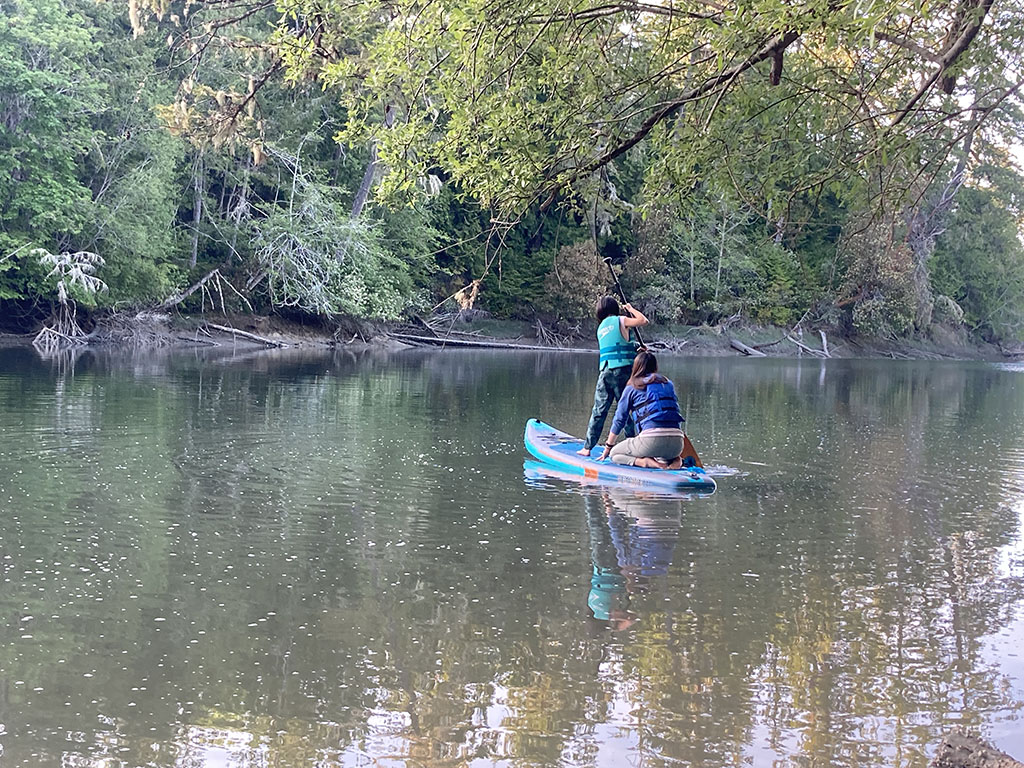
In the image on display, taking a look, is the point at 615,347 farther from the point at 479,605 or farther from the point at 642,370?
the point at 479,605

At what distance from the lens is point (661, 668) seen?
5.53m

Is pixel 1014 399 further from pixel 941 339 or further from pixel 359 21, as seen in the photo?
pixel 941 339

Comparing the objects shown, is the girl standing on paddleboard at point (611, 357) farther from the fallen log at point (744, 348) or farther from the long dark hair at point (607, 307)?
the fallen log at point (744, 348)

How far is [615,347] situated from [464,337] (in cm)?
3386

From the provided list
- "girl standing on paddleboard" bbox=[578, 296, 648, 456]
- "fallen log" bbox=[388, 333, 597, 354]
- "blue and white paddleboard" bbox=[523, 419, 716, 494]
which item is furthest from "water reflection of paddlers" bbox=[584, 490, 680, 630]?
"fallen log" bbox=[388, 333, 597, 354]

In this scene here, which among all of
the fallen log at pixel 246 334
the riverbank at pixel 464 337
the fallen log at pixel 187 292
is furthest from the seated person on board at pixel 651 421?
the fallen log at pixel 246 334

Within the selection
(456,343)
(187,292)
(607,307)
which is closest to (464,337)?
(456,343)

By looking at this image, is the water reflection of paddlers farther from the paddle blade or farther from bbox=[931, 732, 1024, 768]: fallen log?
bbox=[931, 732, 1024, 768]: fallen log

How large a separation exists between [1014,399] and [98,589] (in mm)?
24178

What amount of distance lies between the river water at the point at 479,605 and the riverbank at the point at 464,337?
2316 centimetres

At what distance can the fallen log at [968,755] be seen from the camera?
12.1 ft

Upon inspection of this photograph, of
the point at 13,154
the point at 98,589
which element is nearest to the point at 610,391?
the point at 98,589

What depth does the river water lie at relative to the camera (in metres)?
4.72

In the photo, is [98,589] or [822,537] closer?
[98,589]
